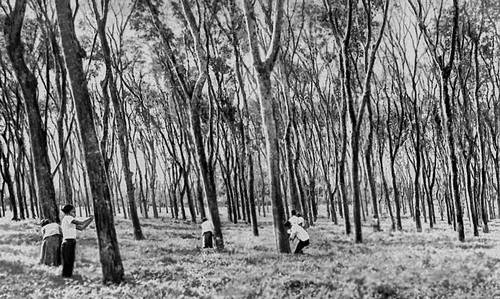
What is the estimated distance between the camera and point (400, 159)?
49562mm

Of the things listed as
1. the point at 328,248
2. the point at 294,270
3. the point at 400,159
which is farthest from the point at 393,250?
the point at 400,159

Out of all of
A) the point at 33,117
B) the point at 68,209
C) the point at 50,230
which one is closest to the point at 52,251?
the point at 50,230

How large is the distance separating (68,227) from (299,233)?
6.46 m

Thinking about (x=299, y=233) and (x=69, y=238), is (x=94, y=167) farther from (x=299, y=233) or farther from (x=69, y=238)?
(x=299, y=233)

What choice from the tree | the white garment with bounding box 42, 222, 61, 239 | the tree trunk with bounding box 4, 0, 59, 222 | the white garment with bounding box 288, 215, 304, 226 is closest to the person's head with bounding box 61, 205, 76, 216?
the white garment with bounding box 42, 222, 61, 239

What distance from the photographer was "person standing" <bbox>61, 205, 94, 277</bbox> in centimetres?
946

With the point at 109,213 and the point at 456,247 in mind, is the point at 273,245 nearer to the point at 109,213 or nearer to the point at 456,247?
the point at 456,247

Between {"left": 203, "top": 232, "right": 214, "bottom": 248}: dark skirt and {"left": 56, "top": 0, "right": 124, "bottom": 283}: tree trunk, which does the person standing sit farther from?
{"left": 203, "top": 232, "right": 214, "bottom": 248}: dark skirt

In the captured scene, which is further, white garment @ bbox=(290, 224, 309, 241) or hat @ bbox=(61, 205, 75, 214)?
white garment @ bbox=(290, 224, 309, 241)

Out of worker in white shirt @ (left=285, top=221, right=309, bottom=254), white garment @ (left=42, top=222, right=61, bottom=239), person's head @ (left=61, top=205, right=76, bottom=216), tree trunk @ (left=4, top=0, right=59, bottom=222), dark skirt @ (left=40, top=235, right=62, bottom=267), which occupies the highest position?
tree trunk @ (left=4, top=0, right=59, bottom=222)

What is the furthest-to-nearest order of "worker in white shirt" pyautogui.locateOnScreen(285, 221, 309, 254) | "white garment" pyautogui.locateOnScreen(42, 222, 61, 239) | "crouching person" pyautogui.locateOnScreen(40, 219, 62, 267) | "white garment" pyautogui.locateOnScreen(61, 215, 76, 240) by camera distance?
1. "worker in white shirt" pyautogui.locateOnScreen(285, 221, 309, 254)
2. "crouching person" pyautogui.locateOnScreen(40, 219, 62, 267)
3. "white garment" pyautogui.locateOnScreen(42, 222, 61, 239)
4. "white garment" pyautogui.locateOnScreen(61, 215, 76, 240)

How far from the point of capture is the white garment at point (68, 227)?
379 inches

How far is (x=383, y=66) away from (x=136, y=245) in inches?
706

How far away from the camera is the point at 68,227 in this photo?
9688 mm
